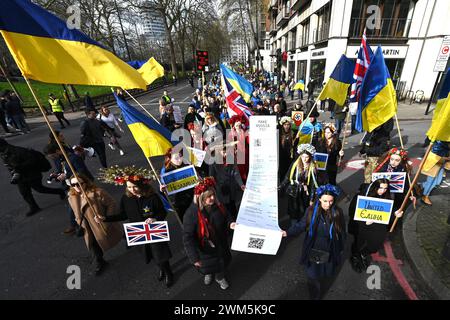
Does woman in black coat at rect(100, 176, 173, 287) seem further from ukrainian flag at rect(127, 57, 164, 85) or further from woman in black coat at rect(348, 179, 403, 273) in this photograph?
ukrainian flag at rect(127, 57, 164, 85)

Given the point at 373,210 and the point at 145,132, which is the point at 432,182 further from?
the point at 145,132

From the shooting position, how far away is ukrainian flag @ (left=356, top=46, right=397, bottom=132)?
4.18m

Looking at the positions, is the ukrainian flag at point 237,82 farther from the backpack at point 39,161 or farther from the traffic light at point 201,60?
the backpack at point 39,161

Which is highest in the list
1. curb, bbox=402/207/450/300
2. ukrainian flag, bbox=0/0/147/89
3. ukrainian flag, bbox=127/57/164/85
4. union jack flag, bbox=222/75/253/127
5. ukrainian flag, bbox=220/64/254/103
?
ukrainian flag, bbox=0/0/147/89

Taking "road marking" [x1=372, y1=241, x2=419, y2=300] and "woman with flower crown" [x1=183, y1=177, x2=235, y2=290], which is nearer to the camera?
"woman with flower crown" [x1=183, y1=177, x2=235, y2=290]

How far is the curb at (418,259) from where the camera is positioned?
2885 millimetres

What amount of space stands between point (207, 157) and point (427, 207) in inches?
181

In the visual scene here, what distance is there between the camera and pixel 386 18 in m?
14.8

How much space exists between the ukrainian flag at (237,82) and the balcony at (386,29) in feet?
41.8

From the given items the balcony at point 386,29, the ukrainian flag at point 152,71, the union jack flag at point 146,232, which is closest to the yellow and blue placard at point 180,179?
the union jack flag at point 146,232

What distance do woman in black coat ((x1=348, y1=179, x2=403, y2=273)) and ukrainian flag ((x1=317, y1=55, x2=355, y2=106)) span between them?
3.41 m

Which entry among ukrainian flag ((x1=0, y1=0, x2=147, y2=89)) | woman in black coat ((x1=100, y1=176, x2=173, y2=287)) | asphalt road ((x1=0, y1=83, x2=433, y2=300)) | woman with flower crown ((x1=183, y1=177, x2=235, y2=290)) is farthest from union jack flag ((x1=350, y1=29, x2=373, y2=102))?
woman in black coat ((x1=100, y1=176, x2=173, y2=287))
